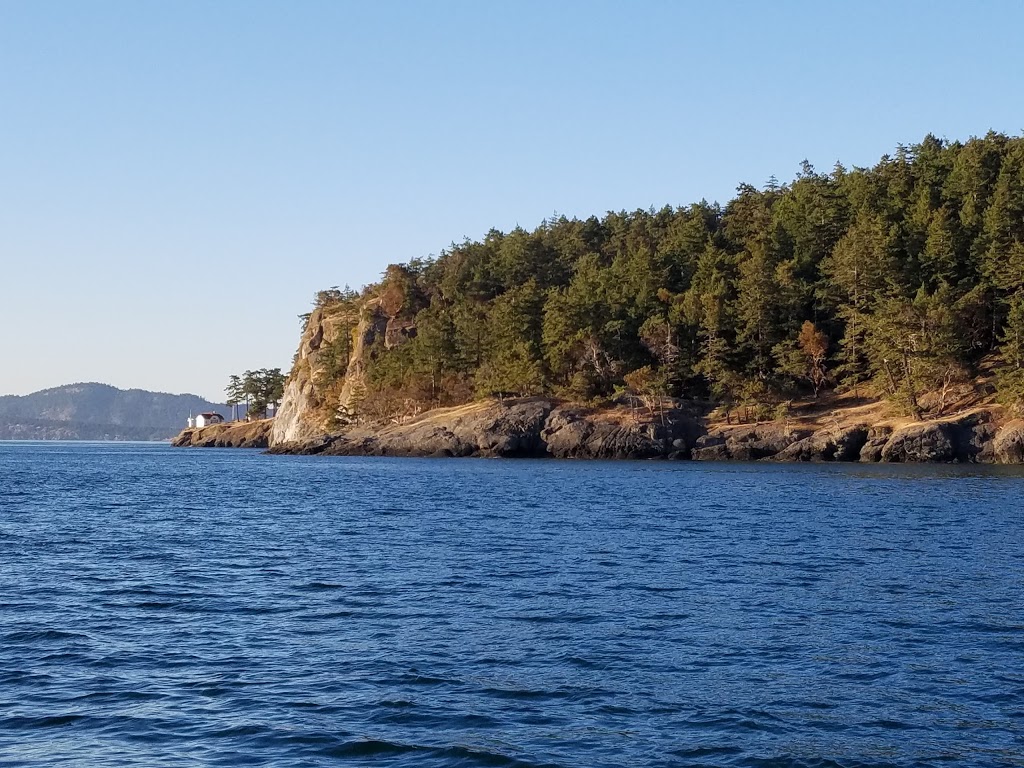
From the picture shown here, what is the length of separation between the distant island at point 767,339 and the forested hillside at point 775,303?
236 mm

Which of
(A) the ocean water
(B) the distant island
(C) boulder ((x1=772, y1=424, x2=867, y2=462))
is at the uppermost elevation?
(B) the distant island

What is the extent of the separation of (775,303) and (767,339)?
12.1 feet

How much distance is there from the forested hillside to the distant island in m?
0.24


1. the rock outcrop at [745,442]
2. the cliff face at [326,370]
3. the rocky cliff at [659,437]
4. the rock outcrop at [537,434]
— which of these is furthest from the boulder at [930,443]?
the cliff face at [326,370]

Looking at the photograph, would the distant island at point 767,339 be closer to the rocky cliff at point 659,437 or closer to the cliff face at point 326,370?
the rocky cliff at point 659,437

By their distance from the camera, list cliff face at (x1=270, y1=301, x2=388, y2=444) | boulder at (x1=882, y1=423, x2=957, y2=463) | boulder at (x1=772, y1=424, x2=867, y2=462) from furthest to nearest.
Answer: cliff face at (x1=270, y1=301, x2=388, y2=444)
boulder at (x1=772, y1=424, x2=867, y2=462)
boulder at (x1=882, y1=423, x2=957, y2=463)

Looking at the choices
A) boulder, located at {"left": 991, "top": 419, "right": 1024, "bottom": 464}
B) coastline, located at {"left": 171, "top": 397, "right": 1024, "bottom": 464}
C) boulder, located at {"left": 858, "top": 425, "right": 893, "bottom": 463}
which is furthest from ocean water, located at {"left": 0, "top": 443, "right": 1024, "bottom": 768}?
boulder, located at {"left": 858, "top": 425, "right": 893, "bottom": 463}

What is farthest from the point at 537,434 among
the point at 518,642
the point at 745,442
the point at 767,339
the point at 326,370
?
the point at 518,642

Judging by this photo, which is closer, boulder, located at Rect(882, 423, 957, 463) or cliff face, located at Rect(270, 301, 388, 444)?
boulder, located at Rect(882, 423, 957, 463)

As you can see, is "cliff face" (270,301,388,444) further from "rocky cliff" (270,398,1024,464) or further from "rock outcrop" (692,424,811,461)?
"rock outcrop" (692,424,811,461)

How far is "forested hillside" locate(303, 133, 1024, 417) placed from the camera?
307 feet

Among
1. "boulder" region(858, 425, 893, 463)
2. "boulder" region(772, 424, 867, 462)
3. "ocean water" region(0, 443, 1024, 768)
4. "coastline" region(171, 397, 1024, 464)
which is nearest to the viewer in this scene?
"ocean water" region(0, 443, 1024, 768)

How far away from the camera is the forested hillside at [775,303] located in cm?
9362

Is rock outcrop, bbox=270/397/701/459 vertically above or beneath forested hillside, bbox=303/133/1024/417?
beneath
